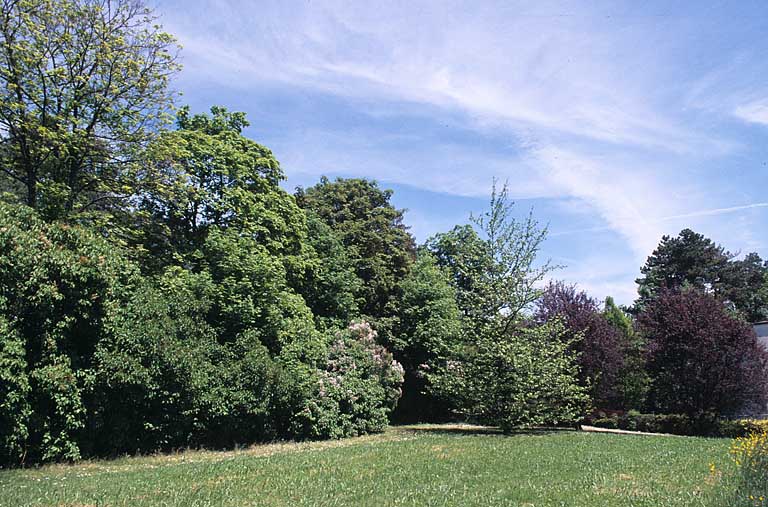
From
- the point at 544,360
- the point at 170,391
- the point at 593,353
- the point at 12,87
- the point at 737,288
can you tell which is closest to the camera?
the point at 170,391

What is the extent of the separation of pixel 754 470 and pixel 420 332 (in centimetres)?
2151

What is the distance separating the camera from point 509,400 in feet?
59.2

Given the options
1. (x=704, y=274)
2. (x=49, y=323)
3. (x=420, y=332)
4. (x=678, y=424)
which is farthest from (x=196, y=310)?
(x=704, y=274)

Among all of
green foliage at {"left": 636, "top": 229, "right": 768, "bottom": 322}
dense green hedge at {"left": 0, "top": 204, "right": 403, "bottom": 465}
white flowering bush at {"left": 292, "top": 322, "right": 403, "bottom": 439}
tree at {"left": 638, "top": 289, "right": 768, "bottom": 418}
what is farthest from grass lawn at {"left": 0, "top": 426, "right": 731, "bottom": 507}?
green foliage at {"left": 636, "top": 229, "right": 768, "bottom": 322}

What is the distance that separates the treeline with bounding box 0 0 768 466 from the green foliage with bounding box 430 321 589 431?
7cm

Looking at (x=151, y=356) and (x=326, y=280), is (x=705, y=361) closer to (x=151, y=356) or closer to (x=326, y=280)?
(x=326, y=280)

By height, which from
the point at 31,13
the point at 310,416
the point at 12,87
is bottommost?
the point at 310,416

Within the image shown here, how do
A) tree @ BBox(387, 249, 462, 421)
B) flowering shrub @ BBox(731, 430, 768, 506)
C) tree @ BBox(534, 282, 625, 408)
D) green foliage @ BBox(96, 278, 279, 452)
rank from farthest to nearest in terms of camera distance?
tree @ BBox(387, 249, 462, 421), tree @ BBox(534, 282, 625, 408), green foliage @ BBox(96, 278, 279, 452), flowering shrub @ BBox(731, 430, 768, 506)

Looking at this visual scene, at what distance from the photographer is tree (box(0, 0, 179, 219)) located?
1579 centimetres

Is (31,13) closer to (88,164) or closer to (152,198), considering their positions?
(88,164)

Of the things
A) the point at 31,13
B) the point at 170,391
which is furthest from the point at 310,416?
the point at 31,13

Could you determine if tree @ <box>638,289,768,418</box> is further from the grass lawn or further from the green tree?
the green tree

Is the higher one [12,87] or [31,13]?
[31,13]

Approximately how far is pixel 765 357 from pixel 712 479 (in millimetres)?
15477
